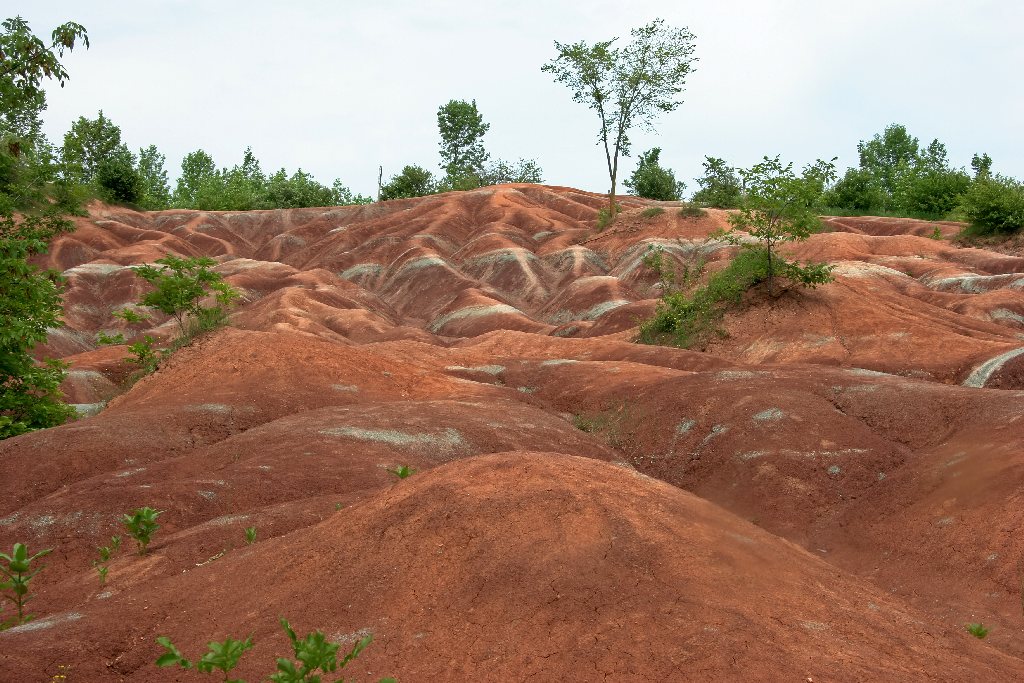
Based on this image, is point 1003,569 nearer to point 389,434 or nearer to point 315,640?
point 315,640

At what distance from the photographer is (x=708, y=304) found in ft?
105

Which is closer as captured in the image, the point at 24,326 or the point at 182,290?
the point at 24,326

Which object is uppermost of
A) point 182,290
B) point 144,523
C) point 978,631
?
point 182,290

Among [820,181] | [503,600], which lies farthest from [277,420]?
[820,181]

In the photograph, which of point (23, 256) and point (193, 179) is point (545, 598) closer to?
point (23, 256)

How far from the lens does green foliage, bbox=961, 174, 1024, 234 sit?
1791 inches

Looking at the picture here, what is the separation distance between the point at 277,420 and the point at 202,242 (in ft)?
182

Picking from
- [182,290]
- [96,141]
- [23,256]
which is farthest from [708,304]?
[96,141]

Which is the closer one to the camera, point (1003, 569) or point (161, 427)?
point (1003, 569)

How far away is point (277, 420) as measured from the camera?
57.4 ft

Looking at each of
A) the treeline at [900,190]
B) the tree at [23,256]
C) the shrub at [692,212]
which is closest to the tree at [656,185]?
the treeline at [900,190]

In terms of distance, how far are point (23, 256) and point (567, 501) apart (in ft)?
51.3

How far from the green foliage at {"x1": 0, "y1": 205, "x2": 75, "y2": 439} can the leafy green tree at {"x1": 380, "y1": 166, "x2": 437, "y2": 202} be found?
2649 inches

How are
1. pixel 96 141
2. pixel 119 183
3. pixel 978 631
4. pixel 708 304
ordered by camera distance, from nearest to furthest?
pixel 978 631
pixel 708 304
pixel 119 183
pixel 96 141
